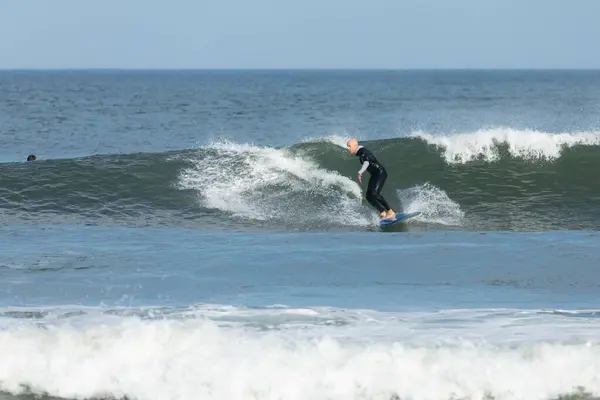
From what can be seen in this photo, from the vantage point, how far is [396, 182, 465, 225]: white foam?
1660 centimetres

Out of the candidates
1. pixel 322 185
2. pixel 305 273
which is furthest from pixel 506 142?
pixel 305 273

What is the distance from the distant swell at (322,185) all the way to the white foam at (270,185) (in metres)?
0.02

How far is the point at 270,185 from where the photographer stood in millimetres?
19172

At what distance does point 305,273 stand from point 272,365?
13.1 feet

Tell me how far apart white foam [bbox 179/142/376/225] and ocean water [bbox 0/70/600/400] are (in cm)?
7

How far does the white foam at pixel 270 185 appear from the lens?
17328 mm

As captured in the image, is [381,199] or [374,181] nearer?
[381,199]

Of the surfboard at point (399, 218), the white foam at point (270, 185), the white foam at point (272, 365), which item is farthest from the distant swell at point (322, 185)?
the white foam at point (272, 365)

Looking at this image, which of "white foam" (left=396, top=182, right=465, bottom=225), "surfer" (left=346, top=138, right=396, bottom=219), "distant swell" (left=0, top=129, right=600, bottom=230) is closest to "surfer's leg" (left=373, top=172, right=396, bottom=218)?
"surfer" (left=346, top=138, right=396, bottom=219)

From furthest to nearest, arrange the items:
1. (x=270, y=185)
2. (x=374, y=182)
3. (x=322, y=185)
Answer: (x=270, y=185) < (x=322, y=185) < (x=374, y=182)

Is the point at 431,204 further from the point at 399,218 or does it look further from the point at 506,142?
the point at 506,142

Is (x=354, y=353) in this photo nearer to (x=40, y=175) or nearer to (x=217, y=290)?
(x=217, y=290)

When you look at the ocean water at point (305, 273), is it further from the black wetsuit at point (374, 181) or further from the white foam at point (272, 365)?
the black wetsuit at point (374, 181)

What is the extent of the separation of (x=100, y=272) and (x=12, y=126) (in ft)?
117
